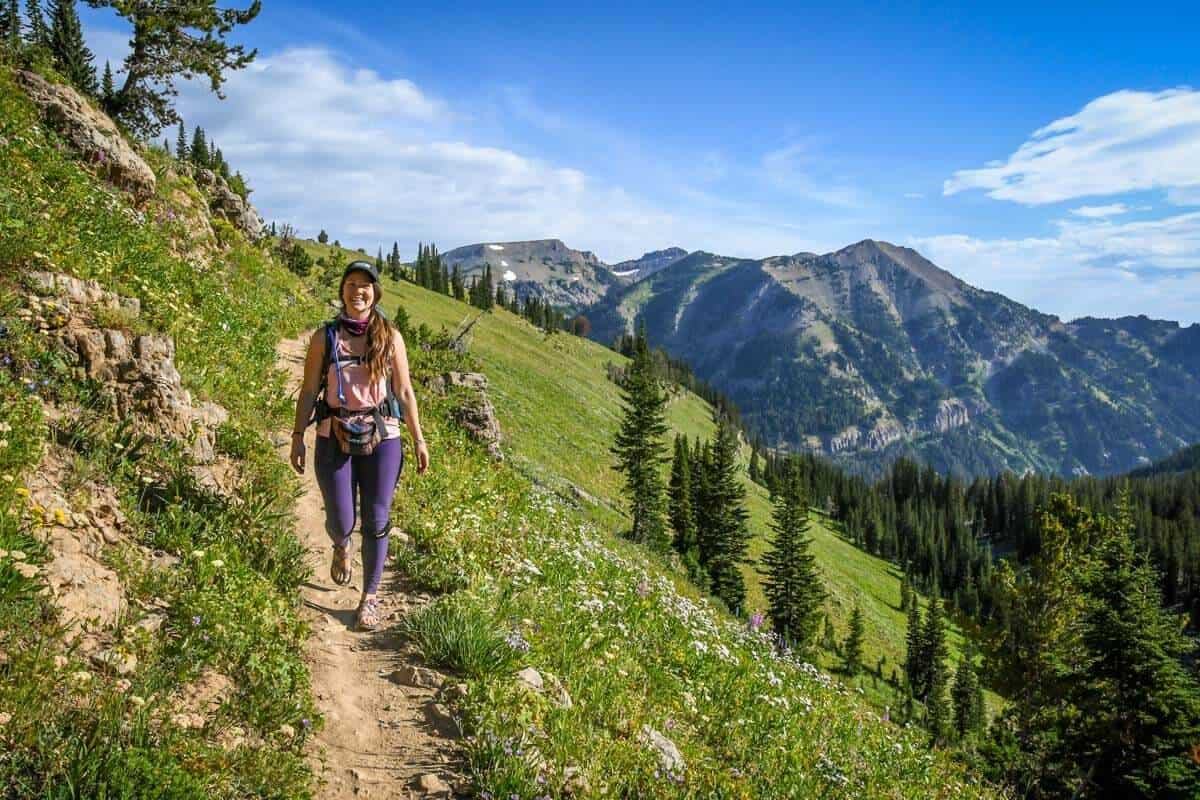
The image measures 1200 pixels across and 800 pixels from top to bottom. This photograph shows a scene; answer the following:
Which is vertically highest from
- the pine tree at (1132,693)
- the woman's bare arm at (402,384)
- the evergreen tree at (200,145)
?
the evergreen tree at (200,145)

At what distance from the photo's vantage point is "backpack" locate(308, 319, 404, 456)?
238 inches

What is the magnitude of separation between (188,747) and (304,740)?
0.76m

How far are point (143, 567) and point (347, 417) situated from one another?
1.96 metres

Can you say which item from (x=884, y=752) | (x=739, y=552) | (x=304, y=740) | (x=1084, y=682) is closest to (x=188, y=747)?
(x=304, y=740)

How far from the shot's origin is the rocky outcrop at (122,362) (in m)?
6.46

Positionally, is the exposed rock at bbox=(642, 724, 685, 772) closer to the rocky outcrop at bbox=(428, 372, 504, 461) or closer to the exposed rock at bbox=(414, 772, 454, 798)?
the exposed rock at bbox=(414, 772, 454, 798)

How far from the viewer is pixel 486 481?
11.4 metres

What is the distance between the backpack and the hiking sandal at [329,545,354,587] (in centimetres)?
119

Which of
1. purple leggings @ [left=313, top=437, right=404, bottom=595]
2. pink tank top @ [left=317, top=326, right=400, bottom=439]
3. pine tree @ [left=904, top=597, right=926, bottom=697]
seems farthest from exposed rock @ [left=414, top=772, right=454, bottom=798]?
pine tree @ [left=904, top=597, right=926, bottom=697]

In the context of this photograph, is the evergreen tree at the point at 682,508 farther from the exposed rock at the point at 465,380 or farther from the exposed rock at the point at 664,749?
the exposed rock at the point at 664,749

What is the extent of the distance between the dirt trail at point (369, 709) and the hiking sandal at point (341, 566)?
0.44 ft

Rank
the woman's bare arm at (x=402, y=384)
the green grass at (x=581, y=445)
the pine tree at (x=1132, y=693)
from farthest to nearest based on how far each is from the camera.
A: the green grass at (x=581, y=445) → the pine tree at (x=1132, y=693) → the woman's bare arm at (x=402, y=384)

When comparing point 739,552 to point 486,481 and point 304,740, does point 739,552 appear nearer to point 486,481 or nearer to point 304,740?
point 486,481

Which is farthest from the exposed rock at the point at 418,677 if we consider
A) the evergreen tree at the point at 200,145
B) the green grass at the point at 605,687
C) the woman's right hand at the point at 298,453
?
the evergreen tree at the point at 200,145
